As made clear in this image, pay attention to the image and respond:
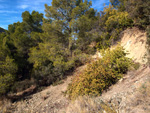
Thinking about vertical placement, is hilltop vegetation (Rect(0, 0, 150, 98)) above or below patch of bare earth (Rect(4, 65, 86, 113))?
above

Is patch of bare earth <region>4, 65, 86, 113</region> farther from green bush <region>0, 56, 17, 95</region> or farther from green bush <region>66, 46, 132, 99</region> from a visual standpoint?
green bush <region>0, 56, 17, 95</region>

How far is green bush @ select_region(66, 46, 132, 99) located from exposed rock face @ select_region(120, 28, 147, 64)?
829mm

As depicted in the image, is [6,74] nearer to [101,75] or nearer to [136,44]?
[101,75]

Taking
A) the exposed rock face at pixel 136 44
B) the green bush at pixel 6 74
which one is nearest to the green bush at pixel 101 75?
the exposed rock face at pixel 136 44

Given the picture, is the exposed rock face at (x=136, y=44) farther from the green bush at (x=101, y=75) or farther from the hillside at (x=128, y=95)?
the green bush at (x=101, y=75)

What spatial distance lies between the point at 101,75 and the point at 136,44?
3.79 meters

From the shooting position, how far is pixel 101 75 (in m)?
4.82

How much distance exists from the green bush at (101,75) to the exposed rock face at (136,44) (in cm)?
83

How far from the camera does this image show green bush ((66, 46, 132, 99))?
15.1 ft

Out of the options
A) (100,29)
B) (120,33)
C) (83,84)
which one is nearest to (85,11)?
(100,29)

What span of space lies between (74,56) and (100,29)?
4.17 metres

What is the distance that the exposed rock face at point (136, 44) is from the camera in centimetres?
567

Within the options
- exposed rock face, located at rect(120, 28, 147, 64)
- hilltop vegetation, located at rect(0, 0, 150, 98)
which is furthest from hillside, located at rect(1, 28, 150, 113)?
hilltop vegetation, located at rect(0, 0, 150, 98)

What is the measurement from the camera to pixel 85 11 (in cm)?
996
